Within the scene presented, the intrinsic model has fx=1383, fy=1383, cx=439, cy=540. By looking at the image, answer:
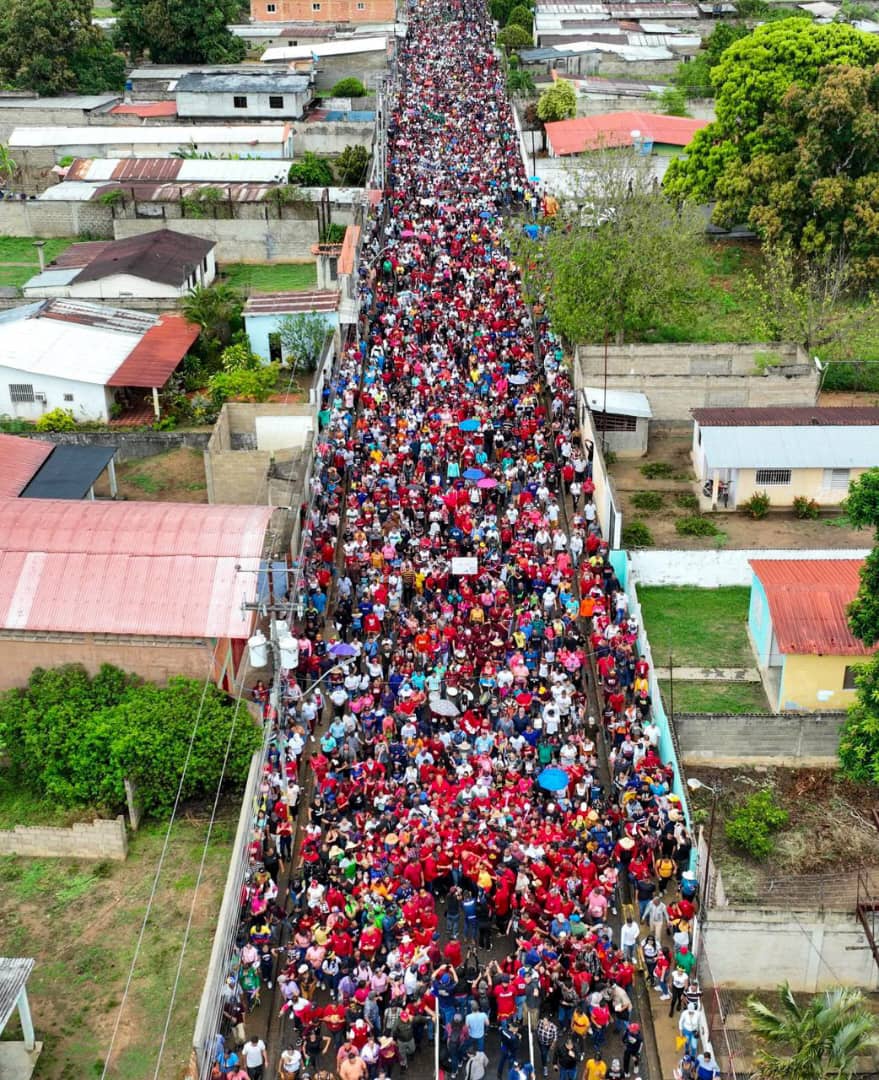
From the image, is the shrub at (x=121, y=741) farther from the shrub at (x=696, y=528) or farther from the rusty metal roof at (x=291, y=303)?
the rusty metal roof at (x=291, y=303)

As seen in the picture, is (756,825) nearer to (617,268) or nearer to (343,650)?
(343,650)

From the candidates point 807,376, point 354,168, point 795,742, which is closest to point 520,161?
point 354,168

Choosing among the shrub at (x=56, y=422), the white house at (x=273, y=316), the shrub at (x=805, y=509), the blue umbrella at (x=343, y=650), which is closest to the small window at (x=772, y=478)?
the shrub at (x=805, y=509)

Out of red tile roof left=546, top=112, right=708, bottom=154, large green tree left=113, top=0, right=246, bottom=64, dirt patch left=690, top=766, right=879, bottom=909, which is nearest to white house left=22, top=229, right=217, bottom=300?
red tile roof left=546, top=112, right=708, bottom=154

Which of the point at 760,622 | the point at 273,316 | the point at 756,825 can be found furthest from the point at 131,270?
the point at 756,825

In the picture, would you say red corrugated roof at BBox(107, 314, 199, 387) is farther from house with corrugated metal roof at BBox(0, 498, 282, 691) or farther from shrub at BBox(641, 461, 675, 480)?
shrub at BBox(641, 461, 675, 480)

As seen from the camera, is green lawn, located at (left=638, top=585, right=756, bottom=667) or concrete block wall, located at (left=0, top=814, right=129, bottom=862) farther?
green lawn, located at (left=638, top=585, right=756, bottom=667)

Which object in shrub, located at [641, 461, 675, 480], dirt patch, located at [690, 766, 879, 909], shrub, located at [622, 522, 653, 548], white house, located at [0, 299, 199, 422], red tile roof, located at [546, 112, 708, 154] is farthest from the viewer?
red tile roof, located at [546, 112, 708, 154]
